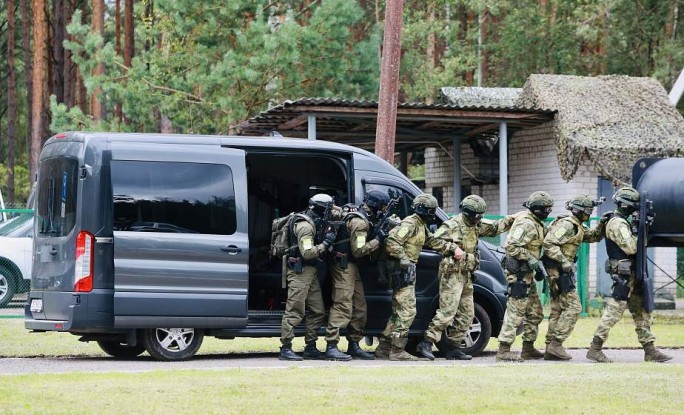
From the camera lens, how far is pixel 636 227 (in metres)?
13.8

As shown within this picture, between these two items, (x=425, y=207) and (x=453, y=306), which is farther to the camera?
(x=453, y=306)

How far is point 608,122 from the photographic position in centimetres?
2384

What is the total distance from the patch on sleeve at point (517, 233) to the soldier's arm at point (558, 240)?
0.31 metres

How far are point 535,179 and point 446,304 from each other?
12404mm

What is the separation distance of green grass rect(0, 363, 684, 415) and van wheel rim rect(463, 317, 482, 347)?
233 centimetres

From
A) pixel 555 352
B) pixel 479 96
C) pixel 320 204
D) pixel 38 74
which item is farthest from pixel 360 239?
pixel 38 74

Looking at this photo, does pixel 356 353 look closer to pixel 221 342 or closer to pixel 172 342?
pixel 172 342

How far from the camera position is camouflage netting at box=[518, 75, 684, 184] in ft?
76.7

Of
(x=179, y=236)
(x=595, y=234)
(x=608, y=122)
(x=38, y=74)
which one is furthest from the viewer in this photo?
(x=38, y=74)

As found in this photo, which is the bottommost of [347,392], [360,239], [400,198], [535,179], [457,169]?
[347,392]

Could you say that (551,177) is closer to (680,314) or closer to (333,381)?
(680,314)

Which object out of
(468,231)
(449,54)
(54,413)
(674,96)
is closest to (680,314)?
(674,96)

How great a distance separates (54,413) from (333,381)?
2779mm

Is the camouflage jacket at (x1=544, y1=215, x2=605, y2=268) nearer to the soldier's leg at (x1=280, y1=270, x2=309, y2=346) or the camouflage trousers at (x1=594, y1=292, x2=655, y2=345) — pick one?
the camouflage trousers at (x1=594, y1=292, x2=655, y2=345)
